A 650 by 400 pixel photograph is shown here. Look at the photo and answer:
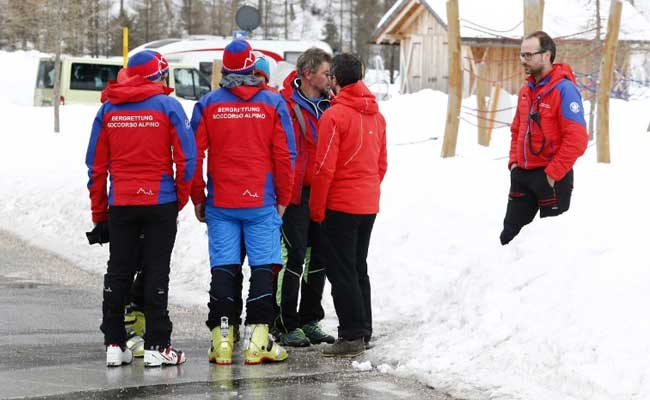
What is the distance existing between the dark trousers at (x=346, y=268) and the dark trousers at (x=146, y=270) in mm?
1014

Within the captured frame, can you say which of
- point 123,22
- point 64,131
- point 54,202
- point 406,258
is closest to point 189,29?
point 123,22

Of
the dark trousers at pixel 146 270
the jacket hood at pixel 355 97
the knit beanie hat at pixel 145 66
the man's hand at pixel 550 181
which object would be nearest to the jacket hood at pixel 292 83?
the jacket hood at pixel 355 97

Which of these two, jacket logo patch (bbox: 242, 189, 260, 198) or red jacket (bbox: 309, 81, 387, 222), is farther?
red jacket (bbox: 309, 81, 387, 222)

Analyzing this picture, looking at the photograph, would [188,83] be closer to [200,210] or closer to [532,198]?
[532,198]

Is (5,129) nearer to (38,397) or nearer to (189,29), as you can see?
(38,397)

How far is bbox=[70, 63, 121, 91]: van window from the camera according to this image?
34.2 metres

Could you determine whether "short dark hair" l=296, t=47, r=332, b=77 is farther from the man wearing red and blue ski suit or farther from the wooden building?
the wooden building

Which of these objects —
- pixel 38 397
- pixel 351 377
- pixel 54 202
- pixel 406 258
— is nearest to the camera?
pixel 38 397

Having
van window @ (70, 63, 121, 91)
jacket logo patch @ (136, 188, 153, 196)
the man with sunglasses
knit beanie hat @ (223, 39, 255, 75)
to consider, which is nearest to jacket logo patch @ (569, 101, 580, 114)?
the man with sunglasses

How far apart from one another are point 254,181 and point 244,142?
238 mm

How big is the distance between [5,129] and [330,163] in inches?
680

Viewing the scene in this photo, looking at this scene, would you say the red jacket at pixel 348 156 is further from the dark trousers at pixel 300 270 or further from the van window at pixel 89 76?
the van window at pixel 89 76

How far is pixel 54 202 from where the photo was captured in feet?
48.2

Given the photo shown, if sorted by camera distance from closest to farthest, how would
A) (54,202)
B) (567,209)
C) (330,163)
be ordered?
(330,163) < (567,209) < (54,202)
